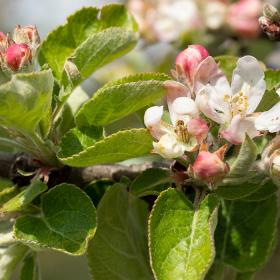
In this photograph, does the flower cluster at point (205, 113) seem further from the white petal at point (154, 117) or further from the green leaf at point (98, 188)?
the green leaf at point (98, 188)

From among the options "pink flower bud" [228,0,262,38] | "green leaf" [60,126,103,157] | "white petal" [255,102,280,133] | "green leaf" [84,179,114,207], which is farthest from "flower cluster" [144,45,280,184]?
"pink flower bud" [228,0,262,38]

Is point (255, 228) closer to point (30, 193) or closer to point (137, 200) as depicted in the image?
point (137, 200)

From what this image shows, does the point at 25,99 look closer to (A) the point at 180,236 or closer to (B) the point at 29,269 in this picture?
(A) the point at 180,236

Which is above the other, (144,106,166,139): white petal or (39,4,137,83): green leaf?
(39,4,137,83): green leaf

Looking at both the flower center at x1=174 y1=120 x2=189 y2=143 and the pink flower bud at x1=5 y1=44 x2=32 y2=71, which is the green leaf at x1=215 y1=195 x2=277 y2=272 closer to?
the flower center at x1=174 y1=120 x2=189 y2=143

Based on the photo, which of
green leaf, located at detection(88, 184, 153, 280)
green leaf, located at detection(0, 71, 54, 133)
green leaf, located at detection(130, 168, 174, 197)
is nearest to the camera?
green leaf, located at detection(0, 71, 54, 133)

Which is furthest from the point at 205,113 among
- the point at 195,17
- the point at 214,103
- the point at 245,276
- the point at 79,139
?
the point at 195,17

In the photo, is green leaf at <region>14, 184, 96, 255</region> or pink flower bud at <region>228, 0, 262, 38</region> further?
pink flower bud at <region>228, 0, 262, 38</region>
